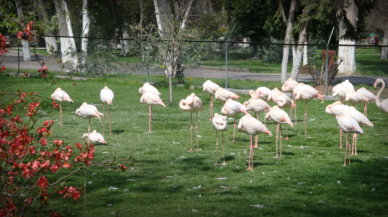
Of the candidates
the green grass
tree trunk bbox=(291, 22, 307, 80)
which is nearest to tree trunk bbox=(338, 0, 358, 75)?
tree trunk bbox=(291, 22, 307, 80)

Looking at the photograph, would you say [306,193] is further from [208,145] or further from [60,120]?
[60,120]

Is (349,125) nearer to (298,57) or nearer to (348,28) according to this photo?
(298,57)

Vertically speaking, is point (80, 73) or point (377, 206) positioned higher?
A: point (80, 73)

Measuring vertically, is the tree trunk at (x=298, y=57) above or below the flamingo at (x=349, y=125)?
above

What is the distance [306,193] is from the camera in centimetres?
603

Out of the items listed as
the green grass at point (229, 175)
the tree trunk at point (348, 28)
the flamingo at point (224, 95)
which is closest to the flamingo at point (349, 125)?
the green grass at point (229, 175)

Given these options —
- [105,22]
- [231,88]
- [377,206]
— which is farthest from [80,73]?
[105,22]

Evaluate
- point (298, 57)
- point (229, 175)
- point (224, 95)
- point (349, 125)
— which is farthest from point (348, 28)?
point (229, 175)

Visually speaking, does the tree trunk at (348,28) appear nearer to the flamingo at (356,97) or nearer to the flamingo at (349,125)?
the flamingo at (356,97)

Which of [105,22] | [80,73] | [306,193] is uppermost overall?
[105,22]

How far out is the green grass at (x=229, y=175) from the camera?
17.8 ft

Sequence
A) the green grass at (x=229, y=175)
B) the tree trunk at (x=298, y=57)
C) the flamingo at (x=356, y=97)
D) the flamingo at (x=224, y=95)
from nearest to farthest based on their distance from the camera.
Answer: the green grass at (x=229, y=175), the flamingo at (x=356, y=97), the flamingo at (x=224, y=95), the tree trunk at (x=298, y=57)

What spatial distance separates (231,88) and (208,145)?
8.66 meters

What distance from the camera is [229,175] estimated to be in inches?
271
